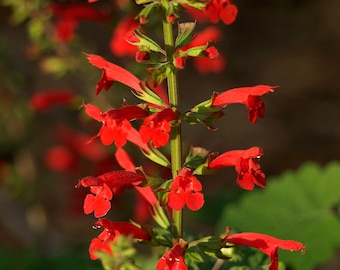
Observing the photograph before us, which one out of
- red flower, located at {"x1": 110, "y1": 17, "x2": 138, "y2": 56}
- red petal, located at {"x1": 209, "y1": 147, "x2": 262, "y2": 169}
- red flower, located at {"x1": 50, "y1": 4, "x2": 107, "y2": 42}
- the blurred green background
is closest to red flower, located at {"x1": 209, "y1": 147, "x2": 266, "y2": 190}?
red petal, located at {"x1": 209, "y1": 147, "x2": 262, "y2": 169}

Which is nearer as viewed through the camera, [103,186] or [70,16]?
[103,186]

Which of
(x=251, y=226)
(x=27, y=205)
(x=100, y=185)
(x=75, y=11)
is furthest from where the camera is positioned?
(x=27, y=205)

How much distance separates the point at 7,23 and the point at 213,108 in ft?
25.3

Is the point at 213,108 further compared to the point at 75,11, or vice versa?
the point at 75,11

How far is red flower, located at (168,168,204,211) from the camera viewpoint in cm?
210

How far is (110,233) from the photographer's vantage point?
7.15 ft

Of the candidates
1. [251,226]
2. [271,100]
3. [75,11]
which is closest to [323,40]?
[271,100]

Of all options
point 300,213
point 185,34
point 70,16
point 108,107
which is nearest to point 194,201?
point 185,34

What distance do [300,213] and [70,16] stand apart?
161 centimetres

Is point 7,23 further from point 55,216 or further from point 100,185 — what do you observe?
point 100,185

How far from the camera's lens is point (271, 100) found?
8289 millimetres

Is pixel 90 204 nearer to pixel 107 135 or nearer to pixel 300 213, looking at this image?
pixel 107 135

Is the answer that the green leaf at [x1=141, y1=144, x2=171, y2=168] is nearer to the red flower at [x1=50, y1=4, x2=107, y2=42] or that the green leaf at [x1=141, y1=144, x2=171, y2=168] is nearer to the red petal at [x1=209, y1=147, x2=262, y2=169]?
the red petal at [x1=209, y1=147, x2=262, y2=169]

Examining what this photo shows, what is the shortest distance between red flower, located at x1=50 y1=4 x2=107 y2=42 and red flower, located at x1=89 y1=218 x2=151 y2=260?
6.27ft
